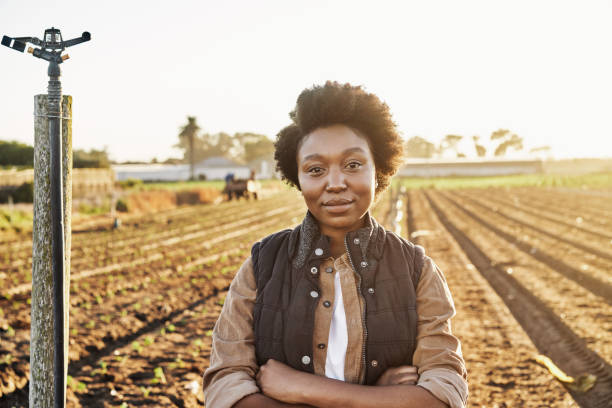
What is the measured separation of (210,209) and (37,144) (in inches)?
921

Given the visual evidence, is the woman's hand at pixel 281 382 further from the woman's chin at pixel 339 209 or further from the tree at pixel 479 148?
the tree at pixel 479 148

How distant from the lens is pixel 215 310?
7.21 m

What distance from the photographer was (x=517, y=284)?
8633mm

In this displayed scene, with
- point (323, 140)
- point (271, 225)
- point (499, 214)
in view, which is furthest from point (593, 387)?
point (499, 214)

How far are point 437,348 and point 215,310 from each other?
18.8ft

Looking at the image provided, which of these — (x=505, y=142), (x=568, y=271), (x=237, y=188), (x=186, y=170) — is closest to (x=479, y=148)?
(x=505, y=142)

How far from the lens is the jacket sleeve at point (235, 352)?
1766 millimetres

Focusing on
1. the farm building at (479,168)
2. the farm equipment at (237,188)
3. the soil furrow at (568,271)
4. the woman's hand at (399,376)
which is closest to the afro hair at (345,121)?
the woman's hand at (399,376)

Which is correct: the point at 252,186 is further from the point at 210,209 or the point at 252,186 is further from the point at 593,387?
the point at 593,387

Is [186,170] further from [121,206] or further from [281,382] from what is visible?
[281,382]

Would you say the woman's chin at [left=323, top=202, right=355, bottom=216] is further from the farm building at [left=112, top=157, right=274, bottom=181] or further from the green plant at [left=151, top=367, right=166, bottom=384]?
the farm building at [left=112, top=157, right=274, bottom=181]

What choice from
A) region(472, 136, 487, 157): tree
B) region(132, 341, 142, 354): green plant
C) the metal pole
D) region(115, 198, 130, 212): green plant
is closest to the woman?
the metal pole

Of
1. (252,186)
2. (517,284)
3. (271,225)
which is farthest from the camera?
(252,186)

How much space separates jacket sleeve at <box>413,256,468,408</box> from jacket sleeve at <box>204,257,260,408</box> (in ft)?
1.83
